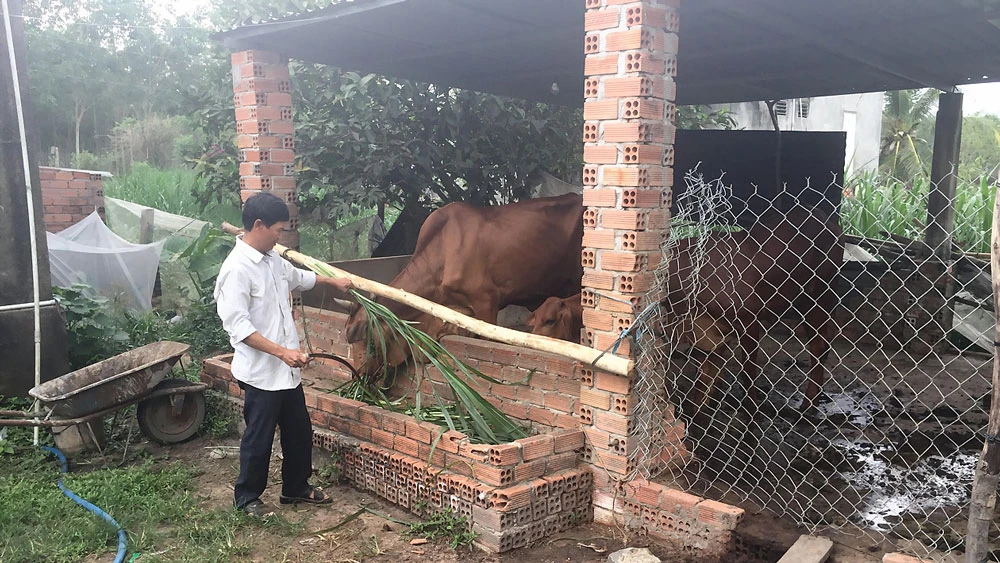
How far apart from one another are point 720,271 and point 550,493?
268 cm

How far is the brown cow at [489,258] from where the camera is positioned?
5.80 metres

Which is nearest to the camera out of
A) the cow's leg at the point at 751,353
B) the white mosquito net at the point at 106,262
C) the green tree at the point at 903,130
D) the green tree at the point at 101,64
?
the cow's leg at the point at 751,353

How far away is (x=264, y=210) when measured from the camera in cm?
413

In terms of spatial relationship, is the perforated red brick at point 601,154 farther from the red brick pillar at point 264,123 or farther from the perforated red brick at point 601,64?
the red brick pillar at point 264,123

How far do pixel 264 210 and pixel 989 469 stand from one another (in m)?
3.59

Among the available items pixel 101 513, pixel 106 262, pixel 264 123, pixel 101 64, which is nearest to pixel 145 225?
pixel 106 262

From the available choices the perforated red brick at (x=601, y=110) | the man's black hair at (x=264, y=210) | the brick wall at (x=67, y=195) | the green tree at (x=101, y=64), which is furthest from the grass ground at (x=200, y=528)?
the green tree at (x=101, y=64)

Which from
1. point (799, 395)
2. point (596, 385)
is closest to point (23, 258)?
point (596, 385)

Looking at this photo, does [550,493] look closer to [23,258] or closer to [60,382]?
[60,382]

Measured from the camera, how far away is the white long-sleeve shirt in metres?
4.06

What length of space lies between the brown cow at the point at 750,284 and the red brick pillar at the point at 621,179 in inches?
49.2

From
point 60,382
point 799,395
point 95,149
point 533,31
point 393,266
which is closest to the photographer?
point 60,382

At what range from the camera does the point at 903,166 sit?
81.4 ft

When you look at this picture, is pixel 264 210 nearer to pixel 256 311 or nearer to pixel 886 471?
pixel 256 311
